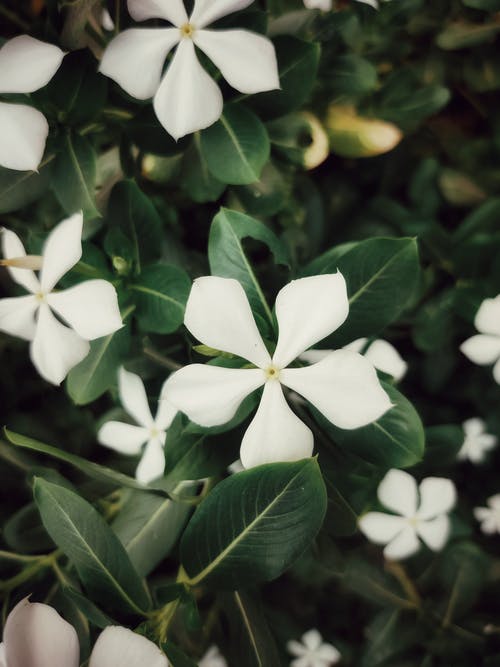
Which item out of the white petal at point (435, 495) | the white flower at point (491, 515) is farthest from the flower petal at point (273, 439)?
the white flower at point (491, 515)

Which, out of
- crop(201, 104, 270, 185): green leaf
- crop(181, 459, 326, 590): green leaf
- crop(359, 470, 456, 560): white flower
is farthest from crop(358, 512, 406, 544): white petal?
crop(201, 104, 270, 185): green leaf

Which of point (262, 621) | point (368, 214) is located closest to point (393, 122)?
point (368, 214)

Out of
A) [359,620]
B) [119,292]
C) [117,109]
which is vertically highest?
[117,109]

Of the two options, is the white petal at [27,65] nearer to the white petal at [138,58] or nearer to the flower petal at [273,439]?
the white petal at [138,58]

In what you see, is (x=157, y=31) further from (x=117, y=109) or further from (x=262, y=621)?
(x=262, y=621)

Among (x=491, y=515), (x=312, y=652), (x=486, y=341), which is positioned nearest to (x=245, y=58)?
(x=486, y=341)

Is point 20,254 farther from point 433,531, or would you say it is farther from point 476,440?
point 476,440
